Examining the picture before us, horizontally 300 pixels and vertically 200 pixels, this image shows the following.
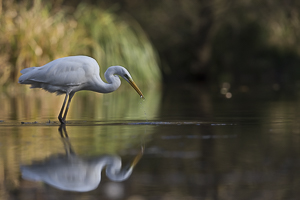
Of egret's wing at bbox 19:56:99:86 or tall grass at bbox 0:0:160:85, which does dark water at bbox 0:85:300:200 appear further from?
tall grass at bbox 0:0:160:85

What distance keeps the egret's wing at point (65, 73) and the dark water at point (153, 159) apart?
0.53 metres

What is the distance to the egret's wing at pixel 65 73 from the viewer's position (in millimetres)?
7286

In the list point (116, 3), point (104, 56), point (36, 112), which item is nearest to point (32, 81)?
point (36, 112)

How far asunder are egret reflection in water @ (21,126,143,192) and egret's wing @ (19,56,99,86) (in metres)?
2.85

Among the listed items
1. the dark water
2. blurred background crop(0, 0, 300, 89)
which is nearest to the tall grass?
blurred background crop(0, 0, 300, 89)

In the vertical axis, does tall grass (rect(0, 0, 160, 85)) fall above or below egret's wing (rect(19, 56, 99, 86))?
above

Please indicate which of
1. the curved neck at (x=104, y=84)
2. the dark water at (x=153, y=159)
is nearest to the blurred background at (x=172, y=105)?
the dark water at (x=153, y=159)

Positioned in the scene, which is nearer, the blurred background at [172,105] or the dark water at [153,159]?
the dark water at [153,159]

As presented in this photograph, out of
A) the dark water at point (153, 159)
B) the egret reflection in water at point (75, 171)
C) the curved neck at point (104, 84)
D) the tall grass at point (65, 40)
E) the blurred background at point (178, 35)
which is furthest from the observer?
the blurred background at point (178, 35)

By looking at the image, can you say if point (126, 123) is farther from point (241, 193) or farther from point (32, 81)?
point (241, 193)

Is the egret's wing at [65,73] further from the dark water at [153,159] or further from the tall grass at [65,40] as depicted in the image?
the tall grass at [65,40]

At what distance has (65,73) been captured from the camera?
24.0 ft

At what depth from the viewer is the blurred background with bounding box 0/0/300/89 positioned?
16.2m

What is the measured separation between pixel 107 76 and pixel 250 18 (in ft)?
60.3
